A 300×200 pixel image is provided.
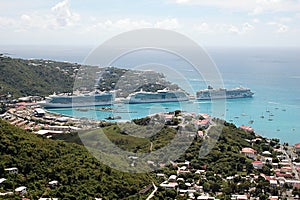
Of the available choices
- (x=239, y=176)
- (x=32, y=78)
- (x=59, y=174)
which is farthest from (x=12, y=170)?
(x=32, y=78)

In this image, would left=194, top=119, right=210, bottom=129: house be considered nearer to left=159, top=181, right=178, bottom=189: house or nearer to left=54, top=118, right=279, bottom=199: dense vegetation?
left=54, top=118, right=279, bottom=199: dense vegetation

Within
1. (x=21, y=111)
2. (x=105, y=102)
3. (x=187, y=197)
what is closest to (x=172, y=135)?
(x=187, y=197)

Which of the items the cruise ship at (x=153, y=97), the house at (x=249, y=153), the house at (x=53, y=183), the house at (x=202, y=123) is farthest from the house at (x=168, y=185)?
the cruise ship at (x=153, y=97)

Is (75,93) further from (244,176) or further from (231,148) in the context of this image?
(244,176)

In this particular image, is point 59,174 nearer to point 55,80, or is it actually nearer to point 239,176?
point 239,176

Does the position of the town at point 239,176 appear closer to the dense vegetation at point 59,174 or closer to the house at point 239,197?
the house at point 239,197
